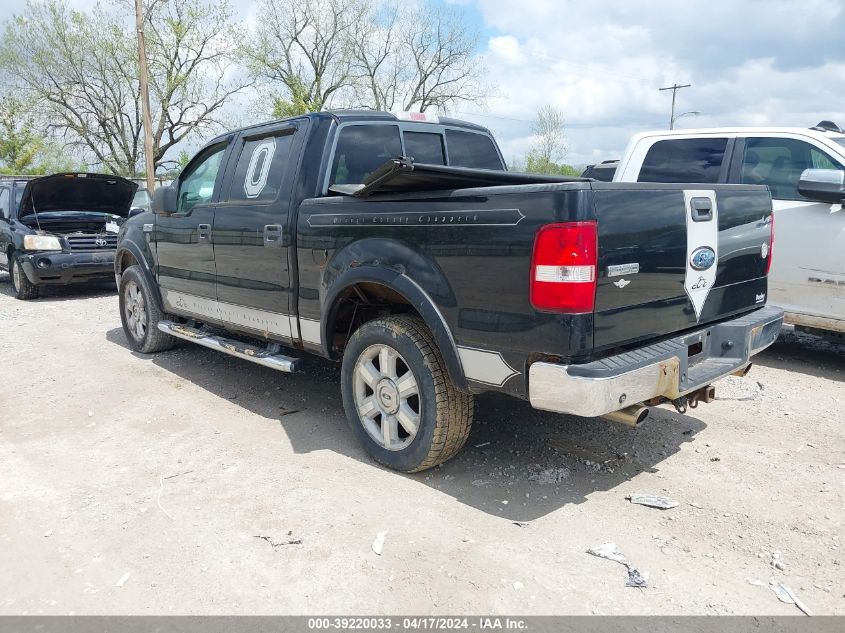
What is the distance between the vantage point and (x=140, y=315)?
6711mm

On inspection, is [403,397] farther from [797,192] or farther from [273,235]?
[797,192]

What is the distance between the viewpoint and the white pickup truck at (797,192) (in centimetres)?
542

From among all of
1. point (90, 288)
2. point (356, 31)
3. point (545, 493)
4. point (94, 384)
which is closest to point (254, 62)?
point (356, 31)

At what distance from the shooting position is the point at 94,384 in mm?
5762

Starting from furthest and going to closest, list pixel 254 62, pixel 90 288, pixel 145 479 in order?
1. pixel 254 62
2. pixel 90 288
3. pixel 145 479

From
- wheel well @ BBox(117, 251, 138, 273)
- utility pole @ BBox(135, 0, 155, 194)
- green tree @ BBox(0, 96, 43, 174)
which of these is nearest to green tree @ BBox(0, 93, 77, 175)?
green tree @ BBox(0, 96, 43, 174)

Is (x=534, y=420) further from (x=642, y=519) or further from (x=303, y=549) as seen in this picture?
(x=303, y=549)

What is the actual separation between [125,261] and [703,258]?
5.75 meters

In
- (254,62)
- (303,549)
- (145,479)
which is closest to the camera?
(303,549)

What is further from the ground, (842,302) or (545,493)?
(842,302)

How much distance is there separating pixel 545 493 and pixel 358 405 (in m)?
1.20

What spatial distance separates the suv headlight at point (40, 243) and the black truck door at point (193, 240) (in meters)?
5.22

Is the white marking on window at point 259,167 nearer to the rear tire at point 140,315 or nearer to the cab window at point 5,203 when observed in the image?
the rear tire at point 140,315

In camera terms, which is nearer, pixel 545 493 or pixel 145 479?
pixel 545 493
